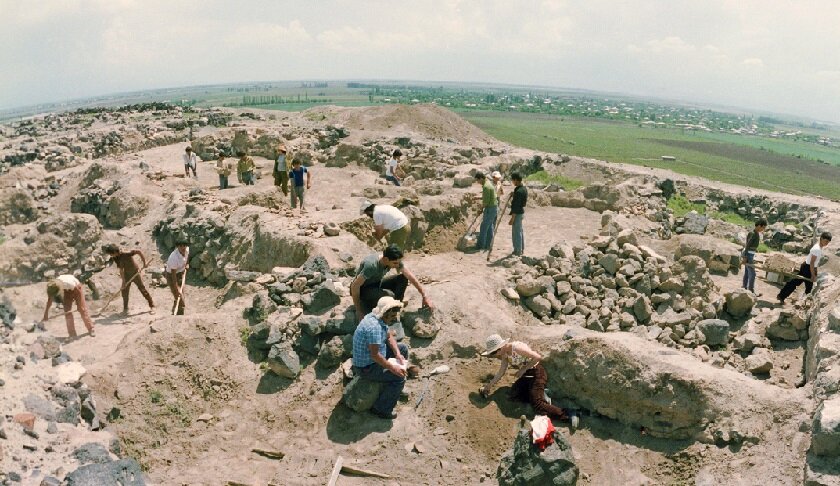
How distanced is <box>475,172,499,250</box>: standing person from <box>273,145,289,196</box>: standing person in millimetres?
6479

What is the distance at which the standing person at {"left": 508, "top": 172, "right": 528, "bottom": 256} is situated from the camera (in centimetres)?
1084

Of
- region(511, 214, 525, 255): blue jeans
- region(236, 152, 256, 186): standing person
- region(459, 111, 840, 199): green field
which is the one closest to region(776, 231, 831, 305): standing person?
region(511, 214, 525, 255): blue jeans

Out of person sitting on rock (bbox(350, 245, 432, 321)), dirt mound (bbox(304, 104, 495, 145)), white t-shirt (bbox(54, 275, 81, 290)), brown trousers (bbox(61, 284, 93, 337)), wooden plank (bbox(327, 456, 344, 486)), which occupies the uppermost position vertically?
dirt mound (bbox(304, 104, 495, 145))

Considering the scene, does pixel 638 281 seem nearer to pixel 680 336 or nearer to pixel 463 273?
pixel 680 336

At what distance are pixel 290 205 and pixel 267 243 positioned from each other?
3.71 m

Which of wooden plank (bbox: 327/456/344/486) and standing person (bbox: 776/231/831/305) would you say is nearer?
wooden plank (bbox: 327/456/344/486)

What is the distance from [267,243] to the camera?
40.0 feet

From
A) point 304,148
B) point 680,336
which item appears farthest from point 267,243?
point 304,148

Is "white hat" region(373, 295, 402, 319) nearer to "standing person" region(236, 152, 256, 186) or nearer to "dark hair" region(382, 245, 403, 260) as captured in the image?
"dark hair" region(382, 245, 403, 260)

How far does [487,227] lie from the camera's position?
12125 mm

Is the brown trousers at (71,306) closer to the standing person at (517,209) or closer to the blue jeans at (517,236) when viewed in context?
the standing person at (517,209)

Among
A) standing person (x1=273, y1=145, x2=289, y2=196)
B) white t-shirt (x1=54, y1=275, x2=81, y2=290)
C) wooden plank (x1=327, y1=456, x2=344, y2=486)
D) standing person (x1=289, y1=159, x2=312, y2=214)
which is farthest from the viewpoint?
standing person (x1=273, y1=145, x2=289, y2=196)

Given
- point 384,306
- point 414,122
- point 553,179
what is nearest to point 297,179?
point 384,306

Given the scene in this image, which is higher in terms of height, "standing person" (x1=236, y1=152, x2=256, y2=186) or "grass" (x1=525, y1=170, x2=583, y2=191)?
"standing person" (x1=236, y1=152, x2=256, y2=186)
